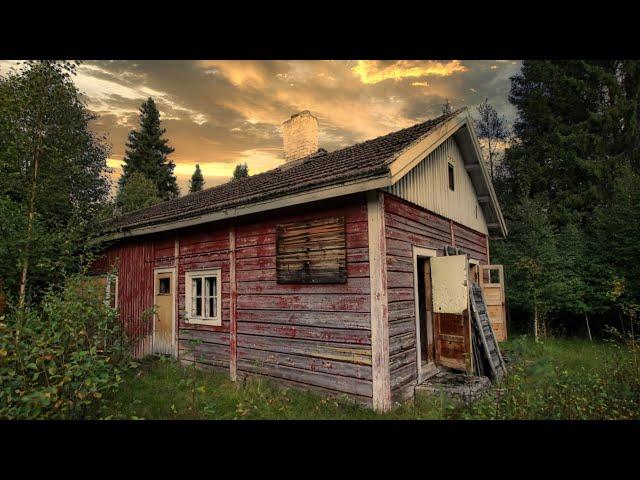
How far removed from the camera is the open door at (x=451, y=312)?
5.93 m

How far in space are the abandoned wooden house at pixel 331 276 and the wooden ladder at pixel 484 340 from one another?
0.86ft

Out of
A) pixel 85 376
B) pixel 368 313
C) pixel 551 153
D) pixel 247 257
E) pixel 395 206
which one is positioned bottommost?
pixel 85 376

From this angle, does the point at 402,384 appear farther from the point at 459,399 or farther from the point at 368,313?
the point at 368,313

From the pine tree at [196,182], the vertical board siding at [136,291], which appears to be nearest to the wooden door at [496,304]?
the vertical board siding at [136,291]

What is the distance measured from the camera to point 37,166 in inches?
284

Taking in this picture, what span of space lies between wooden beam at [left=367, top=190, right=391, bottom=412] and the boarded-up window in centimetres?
50

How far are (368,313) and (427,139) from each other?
328cm

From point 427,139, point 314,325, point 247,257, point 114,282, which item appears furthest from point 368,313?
point 114,282

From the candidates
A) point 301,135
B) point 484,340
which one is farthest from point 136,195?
point 484,340

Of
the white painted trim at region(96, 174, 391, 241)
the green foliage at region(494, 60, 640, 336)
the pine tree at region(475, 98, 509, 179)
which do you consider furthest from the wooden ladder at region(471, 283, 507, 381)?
the pine tree at region(475, 98, 509, 179)

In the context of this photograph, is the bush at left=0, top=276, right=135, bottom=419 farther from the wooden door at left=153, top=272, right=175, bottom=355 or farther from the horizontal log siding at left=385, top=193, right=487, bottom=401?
the wooden door at left=153, top=272, right=175, bottom=355

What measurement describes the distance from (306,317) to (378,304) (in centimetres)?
138

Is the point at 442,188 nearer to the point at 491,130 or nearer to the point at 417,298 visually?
the point at 417,298

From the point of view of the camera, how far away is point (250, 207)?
6.27 metres
